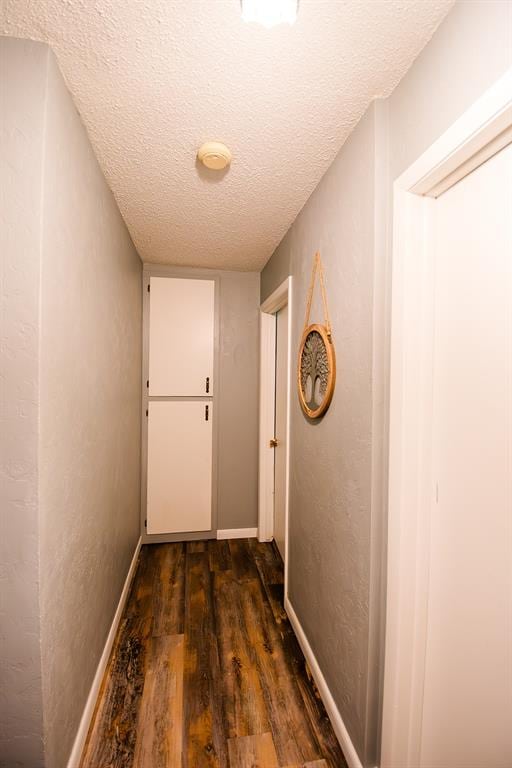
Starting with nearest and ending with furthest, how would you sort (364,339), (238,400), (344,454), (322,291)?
(364,339), (344,454), (322,291), (238,400)

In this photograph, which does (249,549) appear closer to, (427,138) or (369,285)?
(369,285)

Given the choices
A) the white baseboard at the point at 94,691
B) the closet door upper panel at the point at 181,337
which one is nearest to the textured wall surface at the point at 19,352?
the white baseboard at the point at 94,691

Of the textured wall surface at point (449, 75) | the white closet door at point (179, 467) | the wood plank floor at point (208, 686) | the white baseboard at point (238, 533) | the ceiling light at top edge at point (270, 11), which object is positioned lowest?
the wood plank floor at point (208, 686)

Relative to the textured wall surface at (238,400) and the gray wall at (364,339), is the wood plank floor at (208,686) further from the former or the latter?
the textured wall surface at (238,400)

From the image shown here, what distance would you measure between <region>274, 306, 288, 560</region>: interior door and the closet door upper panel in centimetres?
60

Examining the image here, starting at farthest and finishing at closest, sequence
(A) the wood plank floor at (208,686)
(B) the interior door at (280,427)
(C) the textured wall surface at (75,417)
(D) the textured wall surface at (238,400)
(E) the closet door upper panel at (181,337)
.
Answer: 1. (D) the textured wall surface at (238,400)
2. (E) the closet door upper panel at (181,337)
3. (B) the interior door at (280,427)
4. (A) the wood plank floor at (208,686)
5. (C) the textured wall surface at (75,417)

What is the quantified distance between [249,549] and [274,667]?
1171 millimetres

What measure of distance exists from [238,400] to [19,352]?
2.18 metres

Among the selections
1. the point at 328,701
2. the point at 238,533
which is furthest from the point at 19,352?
the point at 238,533

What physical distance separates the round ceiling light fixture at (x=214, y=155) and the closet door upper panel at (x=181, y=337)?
153 centimetres

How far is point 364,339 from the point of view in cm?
117

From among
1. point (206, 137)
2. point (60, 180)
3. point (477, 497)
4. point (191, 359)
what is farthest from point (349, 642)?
point (191, 359)

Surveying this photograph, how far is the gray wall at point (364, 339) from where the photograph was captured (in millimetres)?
821

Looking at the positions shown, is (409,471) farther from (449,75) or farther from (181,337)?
(181,337)
